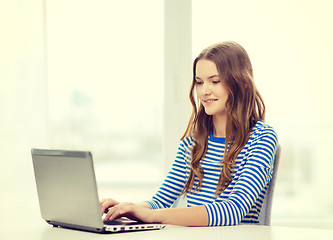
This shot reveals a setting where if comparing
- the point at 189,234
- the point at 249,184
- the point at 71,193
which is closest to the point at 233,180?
the point at 249,184

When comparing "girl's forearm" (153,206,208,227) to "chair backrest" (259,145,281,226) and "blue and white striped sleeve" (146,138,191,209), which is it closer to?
"chair backrest" (259,145,281,226)

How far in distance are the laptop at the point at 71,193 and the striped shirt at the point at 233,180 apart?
25 cm

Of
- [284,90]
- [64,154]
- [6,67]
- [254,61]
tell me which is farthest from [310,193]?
[64,154]

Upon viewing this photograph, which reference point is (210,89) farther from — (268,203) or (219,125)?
(268,203)

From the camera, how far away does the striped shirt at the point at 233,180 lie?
1501 mm

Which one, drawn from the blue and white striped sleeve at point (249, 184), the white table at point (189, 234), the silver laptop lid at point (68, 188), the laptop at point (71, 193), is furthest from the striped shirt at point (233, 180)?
the silver laptop lid at point (68, 188)

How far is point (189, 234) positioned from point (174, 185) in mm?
632

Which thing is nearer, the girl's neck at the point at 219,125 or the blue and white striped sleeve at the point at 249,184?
the blue and white striped sleeve at the point at 249,184

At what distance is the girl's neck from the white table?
0.53 m

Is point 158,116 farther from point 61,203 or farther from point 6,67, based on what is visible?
point 61,203

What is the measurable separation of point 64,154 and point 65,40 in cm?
185

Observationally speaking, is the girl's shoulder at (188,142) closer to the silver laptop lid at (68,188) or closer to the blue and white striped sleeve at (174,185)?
the blue and white striped sleeve at (174,185)

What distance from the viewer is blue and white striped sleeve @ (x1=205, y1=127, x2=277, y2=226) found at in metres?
1.47

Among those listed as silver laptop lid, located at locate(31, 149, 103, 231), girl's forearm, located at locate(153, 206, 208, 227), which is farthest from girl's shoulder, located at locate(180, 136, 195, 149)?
silver laptop lid, located at locate(31, 149, 103, 231)
